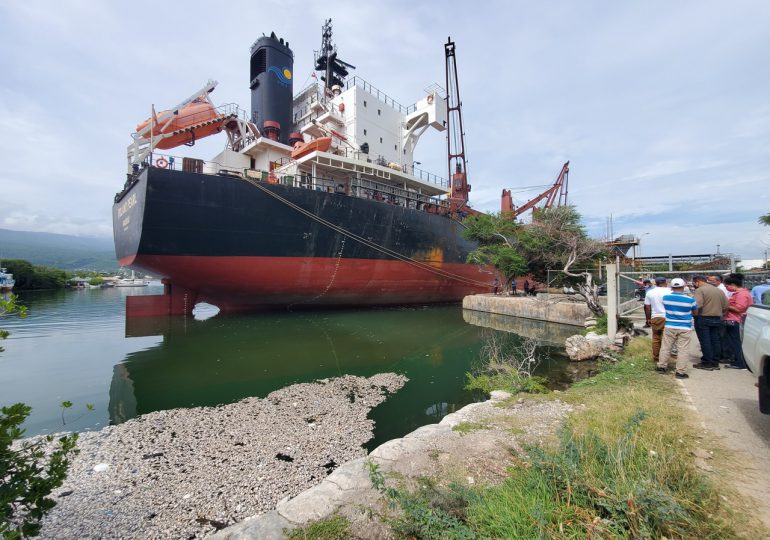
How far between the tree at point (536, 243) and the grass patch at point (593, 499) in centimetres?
1343

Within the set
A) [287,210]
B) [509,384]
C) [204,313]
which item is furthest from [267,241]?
[509,384]

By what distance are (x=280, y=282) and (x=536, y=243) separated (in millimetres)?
12135

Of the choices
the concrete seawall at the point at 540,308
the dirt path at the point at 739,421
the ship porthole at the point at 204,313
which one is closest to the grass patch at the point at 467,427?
the dirt path at the point at 739,421

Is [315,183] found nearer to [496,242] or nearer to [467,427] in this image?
[496,242]

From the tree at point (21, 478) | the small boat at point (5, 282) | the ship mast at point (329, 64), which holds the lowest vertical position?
the tree at point (21, 478)

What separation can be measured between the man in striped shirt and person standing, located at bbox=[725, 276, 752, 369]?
0.70 m

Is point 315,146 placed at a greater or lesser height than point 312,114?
lesser

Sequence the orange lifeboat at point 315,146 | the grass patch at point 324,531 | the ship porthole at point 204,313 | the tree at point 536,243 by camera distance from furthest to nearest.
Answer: the tree at point 536,243 → the ship porthole at point 204,313 → the orange lifeboat at point 315,146 → the grass patch at point 324,531

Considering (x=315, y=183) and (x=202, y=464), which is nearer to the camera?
(x=202, y=464)

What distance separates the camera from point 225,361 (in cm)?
796

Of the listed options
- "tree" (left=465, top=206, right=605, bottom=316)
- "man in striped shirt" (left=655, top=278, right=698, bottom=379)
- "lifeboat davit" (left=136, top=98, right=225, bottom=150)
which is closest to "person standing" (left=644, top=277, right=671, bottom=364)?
"man in striped shirt" (left=655, top=278, right=698, bottom=379)

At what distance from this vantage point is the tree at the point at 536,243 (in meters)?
15.7

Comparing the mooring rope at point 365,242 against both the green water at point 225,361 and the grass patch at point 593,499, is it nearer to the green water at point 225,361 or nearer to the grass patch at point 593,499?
the green water at point 225,361

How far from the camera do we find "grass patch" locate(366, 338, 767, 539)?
1750 mm
